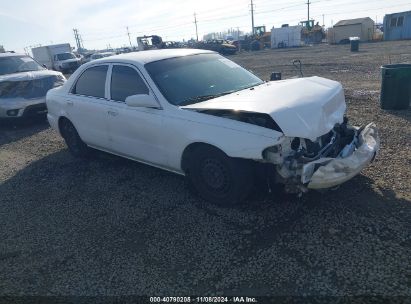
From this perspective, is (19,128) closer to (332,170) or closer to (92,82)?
(92,82)

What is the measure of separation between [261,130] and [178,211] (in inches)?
55.3

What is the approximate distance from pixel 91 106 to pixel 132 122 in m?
1.02

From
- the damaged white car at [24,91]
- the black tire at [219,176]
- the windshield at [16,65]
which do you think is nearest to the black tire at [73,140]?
the black tire at [219,176]

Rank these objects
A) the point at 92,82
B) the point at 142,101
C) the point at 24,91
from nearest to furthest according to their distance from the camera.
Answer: the point at 142,101, the point at 92,82, the point at 24,91

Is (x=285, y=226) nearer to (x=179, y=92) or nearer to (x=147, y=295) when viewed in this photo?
(x=147, y=295)

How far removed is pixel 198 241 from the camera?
11.4 ft

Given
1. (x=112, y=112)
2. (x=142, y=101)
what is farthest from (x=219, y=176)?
(x=112, y=112)

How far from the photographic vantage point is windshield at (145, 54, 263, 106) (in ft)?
14.2

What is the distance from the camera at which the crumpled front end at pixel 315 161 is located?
11.1 feet

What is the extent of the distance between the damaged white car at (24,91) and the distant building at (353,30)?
38.0m

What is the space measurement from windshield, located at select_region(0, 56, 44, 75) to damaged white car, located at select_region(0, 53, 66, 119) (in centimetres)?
4

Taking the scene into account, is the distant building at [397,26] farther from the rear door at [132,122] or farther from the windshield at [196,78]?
the rear door at [132,122]

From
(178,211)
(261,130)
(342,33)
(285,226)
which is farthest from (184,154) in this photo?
(342,33)

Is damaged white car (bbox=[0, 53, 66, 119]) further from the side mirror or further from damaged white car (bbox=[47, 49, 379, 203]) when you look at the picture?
the side mirror
